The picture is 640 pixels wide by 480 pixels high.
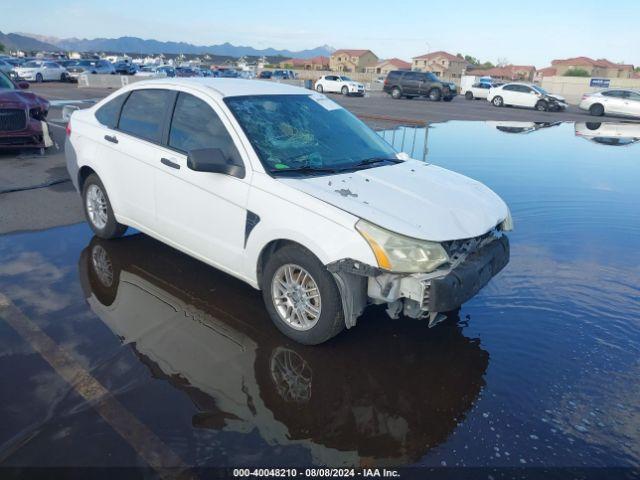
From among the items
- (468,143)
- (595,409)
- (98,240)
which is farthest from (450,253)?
(468,143)

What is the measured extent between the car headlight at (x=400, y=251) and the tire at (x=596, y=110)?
27144 mm

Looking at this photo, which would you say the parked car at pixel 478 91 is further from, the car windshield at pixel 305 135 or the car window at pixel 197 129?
the car window at pixel 197 129

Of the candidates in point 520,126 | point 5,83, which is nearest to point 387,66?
point 520,126

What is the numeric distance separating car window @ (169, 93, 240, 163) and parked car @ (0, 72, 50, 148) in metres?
6.18

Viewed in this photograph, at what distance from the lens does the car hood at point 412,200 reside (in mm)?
3295

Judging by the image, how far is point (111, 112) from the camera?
16.8 feet

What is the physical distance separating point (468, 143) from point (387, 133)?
7.28 ft

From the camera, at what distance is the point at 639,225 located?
6840mm

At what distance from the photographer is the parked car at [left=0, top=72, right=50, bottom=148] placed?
29.0 ft

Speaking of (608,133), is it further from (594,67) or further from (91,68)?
(594,67)

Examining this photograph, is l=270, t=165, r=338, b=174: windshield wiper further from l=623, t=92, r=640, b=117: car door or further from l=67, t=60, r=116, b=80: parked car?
l=67, t=60, r=116, b=80: parked car

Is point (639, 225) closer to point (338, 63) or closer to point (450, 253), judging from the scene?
point (450, 253)

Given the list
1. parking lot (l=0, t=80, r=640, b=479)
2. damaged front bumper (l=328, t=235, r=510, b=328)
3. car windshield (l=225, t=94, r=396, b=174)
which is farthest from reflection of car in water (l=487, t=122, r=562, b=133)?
damaged front bumper (l=328, t=235, r=510, b=328)

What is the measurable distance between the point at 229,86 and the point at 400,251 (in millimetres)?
2356
